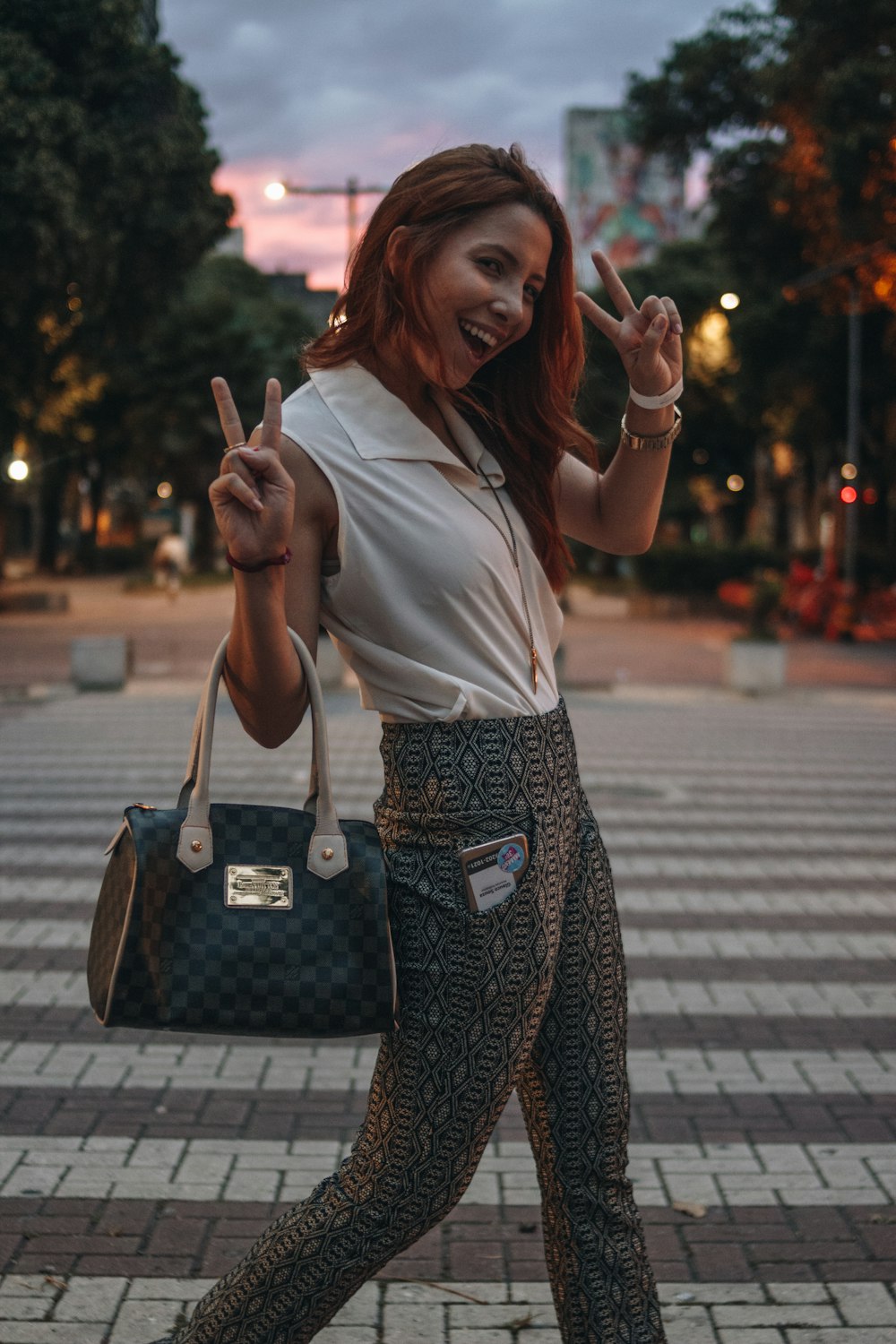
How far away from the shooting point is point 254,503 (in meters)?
1.93

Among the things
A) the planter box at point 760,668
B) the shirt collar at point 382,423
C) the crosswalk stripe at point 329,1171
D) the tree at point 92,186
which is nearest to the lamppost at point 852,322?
the planter box at point 760,668

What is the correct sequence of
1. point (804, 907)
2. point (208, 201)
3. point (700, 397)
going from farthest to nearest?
point (700, 397) → point (208, 201) → point (804, 907)

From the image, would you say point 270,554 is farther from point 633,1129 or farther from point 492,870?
point 633,1129

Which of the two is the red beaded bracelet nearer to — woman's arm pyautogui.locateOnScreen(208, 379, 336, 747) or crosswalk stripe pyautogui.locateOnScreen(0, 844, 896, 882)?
woman's arm pyautogui.locateOnScreen(208, 379, 336, 747)

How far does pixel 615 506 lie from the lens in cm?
249

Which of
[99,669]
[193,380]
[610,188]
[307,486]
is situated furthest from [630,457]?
[610,188]

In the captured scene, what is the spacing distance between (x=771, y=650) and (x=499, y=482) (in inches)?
590

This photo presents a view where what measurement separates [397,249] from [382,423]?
0.78 feet

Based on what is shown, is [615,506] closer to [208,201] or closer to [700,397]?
[208,201]

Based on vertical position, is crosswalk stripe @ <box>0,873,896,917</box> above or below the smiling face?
below

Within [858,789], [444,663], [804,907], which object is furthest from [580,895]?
[858,789]

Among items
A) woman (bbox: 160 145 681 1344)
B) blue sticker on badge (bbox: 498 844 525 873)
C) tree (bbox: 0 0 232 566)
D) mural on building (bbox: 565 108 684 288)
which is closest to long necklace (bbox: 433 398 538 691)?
woman (bbox: 160 145 681 1344)

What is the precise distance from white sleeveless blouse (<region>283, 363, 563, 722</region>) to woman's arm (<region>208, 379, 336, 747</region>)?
0.13 ft

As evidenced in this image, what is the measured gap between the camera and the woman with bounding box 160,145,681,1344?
2074 mm
